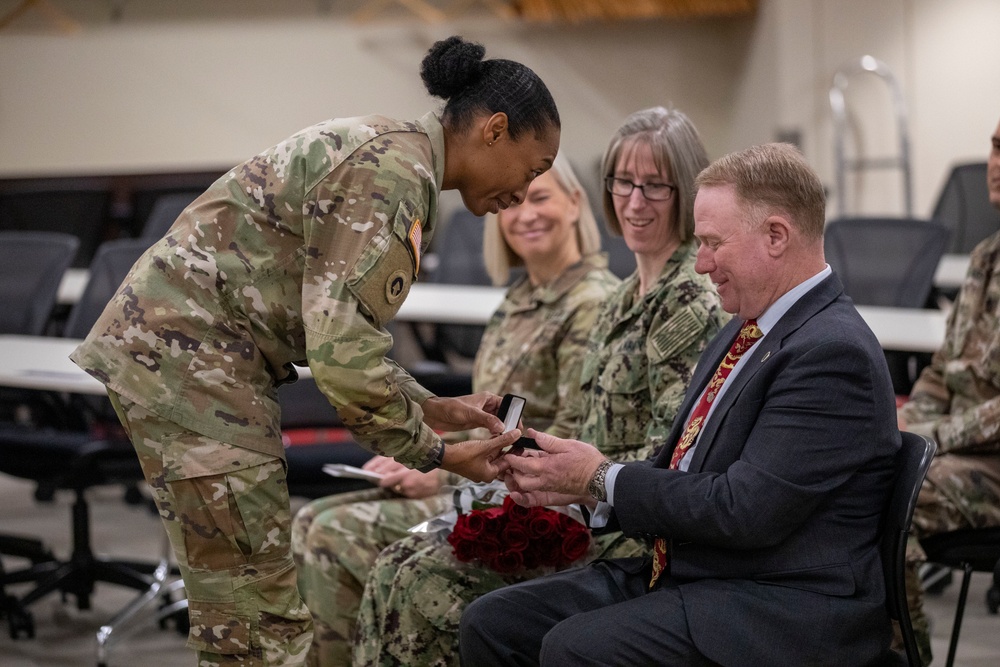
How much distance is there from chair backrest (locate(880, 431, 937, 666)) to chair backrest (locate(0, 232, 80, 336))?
3369mm

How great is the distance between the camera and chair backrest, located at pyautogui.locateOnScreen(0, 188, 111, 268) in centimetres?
686

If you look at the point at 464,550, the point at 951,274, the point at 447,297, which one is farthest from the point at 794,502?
the point at 951,274

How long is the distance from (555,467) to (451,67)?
689mm

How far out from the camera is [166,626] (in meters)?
3.52

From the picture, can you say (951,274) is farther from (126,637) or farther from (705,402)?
(126,637)

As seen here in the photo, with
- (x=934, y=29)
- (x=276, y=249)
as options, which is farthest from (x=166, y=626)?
(x=934, y=29)

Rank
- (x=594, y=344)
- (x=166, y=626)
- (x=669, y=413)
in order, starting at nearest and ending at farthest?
(x=669, y=413) < (x=594, y=344) < (x=166, y=626)

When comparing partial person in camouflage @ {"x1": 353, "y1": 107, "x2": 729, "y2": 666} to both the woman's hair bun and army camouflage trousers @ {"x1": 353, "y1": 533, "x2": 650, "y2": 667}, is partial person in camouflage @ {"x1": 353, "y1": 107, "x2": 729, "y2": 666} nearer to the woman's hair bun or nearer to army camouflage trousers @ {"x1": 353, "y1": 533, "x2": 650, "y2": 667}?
army camouflage trousers @ {"x1": 353, "y1": 533, "x2": 650, "y2": 667}

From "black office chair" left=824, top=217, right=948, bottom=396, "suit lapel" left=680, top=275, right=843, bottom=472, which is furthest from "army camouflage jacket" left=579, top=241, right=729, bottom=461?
"black office chair" left=824, top=217, right=948, bottom=396

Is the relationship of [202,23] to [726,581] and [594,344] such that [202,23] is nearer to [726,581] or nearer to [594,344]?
[594,344]

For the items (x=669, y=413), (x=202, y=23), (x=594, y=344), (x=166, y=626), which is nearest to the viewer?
(x=669, y=413)

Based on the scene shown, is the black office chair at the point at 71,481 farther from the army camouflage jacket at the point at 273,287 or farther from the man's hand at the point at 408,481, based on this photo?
the army camouflage jacket at the point at 273,287

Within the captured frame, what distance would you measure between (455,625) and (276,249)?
0.87m

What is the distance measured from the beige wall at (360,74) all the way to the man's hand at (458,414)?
236 inches
